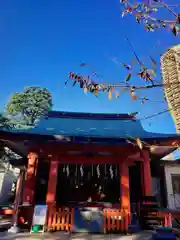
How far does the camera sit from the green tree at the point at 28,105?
2761 centimetres

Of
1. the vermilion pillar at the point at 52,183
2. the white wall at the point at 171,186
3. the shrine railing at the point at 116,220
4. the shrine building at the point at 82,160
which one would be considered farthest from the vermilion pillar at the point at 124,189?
the white wall at the point at 171,186

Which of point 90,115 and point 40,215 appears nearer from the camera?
point 40,215

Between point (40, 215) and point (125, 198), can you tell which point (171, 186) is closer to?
point (125, 198)

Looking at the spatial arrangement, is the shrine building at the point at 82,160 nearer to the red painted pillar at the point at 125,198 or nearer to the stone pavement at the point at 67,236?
the red painted pillar at the point at 125,198

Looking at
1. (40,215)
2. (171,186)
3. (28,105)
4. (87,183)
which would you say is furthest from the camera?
(28,105)

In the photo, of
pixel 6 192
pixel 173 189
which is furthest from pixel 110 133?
pixel 6 192

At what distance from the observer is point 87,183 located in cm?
1280

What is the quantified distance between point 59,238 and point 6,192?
45.5ft

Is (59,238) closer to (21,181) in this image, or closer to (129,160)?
(129,160)

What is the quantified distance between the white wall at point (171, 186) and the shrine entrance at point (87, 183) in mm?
3106

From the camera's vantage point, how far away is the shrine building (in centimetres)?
768

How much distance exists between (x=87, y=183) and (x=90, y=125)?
4.09 metres

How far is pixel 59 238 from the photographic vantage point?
5.76m

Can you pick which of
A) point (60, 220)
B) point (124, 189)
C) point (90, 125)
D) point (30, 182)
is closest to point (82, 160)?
point (124, 189)
